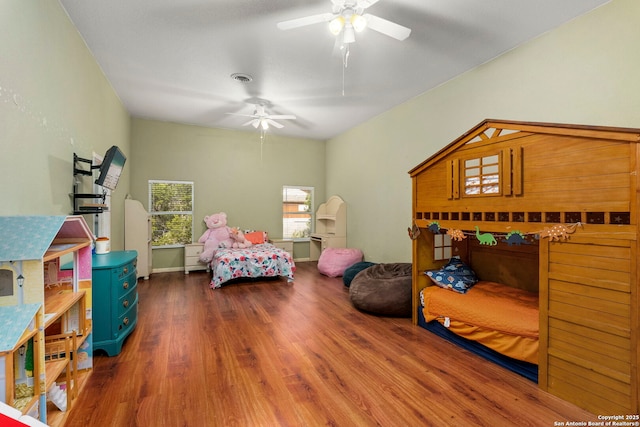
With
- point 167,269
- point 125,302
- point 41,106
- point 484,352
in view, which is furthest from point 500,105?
point 167,269

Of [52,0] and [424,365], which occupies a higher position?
[52,0]

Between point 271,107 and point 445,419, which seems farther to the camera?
point 271,107

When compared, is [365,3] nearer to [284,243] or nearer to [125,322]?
[125,322]

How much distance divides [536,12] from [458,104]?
1262 millimetres

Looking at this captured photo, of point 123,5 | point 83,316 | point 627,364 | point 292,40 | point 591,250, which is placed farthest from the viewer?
point 292,40

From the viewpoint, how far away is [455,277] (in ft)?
9.89

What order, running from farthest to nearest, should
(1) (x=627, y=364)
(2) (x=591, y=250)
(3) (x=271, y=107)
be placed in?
(3) (x=271, y=107) → (2) (x=591, y=250) → (1) (x=627, y=364)

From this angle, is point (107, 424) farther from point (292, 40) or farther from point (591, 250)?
point (292, 40)

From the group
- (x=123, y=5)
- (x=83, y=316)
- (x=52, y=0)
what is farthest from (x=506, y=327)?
(x=52, y=0)

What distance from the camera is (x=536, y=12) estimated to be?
2539 mm

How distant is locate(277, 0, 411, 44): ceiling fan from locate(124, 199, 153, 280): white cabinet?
13.5 feet

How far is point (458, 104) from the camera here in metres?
3.75

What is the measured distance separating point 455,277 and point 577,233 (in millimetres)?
1269

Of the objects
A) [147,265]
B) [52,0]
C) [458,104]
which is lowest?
[147,265]
